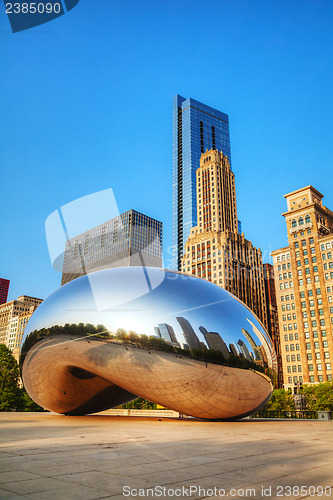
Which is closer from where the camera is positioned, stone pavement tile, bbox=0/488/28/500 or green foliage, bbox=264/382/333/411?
stone pavement tile, bbox=0/488/28/500

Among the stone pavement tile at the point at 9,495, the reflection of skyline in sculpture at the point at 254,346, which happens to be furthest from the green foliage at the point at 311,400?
the stone pavement tile at the point at 9,495

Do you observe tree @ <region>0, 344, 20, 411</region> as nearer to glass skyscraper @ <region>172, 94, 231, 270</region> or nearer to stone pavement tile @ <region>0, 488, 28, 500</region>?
stone pavement tile @ <region>0, 488, 28, 500</region>

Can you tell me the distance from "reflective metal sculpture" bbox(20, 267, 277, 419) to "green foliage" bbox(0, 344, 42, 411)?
133ft

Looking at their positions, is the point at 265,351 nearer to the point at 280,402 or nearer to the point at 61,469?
the point at 61,469

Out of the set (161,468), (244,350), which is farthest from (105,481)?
(244,350)

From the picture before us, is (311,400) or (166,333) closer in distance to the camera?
(166,333)

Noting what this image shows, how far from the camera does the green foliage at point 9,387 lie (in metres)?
47.6

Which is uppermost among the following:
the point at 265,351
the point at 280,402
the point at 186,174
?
the point at 186,174

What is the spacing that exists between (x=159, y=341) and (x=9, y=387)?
45241 mm

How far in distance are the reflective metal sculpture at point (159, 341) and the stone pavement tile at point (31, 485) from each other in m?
6.37

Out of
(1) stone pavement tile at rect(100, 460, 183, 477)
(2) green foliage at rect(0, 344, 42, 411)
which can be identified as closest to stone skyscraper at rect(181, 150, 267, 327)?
(2) green foliage at rect(0, 344, 42, 411)

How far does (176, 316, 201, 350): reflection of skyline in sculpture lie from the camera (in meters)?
10.4

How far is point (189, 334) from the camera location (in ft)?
34.2

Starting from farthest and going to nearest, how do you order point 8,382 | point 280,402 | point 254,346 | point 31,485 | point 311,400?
point 311,400 → point 280,402 → point 8,382 → point 254,346 → point 31,485
